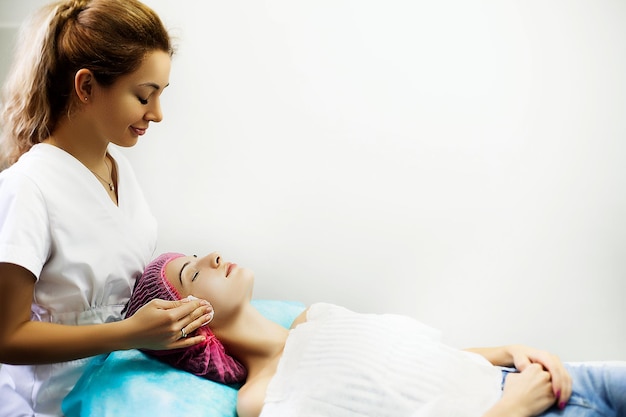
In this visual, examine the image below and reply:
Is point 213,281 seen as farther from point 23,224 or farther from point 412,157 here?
point 412,157

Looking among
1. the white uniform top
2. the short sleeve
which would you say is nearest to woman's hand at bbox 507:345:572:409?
the white uniform top

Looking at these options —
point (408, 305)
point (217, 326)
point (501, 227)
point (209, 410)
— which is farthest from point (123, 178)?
point (501, 227)

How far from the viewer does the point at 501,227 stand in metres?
1.82

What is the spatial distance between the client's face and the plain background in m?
0.45

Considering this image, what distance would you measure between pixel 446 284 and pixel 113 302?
37.5 inches

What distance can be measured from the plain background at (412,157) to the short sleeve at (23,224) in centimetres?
69

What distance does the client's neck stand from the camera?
57.5 inches

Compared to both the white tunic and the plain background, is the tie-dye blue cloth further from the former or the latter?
the plain background

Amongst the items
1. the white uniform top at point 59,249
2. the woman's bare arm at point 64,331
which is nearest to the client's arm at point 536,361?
the woman's bare arm at point 64,331

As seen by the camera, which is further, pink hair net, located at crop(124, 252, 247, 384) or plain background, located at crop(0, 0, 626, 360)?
plain background, located at crop(0, 0, 626, 360)

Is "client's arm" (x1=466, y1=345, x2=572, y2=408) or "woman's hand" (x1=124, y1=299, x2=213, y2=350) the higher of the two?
"client's arm" (x1=466, y1=345, x2=572, y2=408)

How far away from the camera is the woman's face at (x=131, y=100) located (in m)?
1.33

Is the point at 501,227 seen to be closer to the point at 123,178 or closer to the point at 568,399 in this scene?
the point at 568,399

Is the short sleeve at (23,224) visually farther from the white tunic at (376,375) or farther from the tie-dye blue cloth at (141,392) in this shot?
the white tunic at (376,375)
